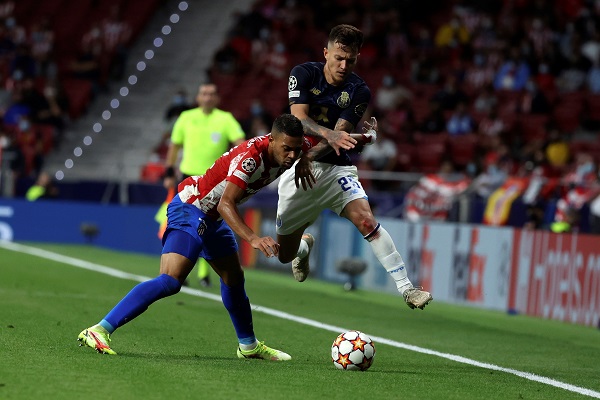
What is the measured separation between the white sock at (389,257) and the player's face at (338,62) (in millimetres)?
1294

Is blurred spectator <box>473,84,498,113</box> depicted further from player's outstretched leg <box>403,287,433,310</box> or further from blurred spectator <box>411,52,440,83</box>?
player's outstretched leg <box>403,287,433,310</box>

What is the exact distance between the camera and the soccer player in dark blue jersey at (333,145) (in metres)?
9.38

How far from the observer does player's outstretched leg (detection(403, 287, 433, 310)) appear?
8703 millimetres

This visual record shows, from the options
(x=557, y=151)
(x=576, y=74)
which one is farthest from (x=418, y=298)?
(x=576, y=74)

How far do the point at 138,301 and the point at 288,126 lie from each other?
60.9 inches

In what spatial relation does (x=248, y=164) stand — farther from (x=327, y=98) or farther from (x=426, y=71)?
(x=426, y=71)

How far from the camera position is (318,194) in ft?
32.5

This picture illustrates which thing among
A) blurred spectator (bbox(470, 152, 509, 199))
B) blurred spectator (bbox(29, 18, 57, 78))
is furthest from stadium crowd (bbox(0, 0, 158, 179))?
blurred spectator (bbox(470, 152, 509, 199))

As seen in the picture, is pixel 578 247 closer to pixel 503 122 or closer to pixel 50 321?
pixel 50 321

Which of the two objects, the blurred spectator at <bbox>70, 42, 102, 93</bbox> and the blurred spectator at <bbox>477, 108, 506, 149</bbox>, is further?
the blurred spectator at <bbox>70, 42, 102, 93</bbox>

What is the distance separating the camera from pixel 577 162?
20.5m

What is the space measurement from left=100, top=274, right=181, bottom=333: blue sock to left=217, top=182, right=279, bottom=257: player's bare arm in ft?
2.09

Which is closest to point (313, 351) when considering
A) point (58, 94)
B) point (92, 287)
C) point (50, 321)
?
point (50, 321)

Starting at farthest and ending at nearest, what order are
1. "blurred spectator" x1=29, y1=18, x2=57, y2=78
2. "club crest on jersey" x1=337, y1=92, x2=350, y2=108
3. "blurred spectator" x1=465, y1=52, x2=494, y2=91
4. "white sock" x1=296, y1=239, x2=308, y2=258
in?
"blurred spectator" x1=29, y1=18, x2=57, y2=78 → "blurred spectator" x1=465, y1=52, x2=494, y2=91 → "white sock" x1=296, y1=239, x2=308, y2=258 → "club crest on jersey" x1=337, y1=92, x2=350, y2=108
